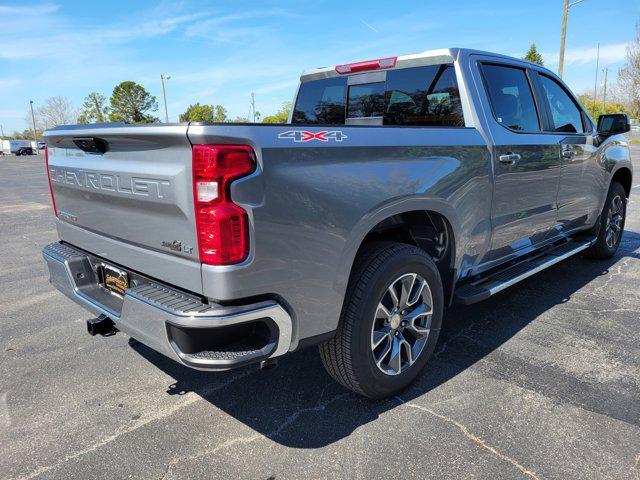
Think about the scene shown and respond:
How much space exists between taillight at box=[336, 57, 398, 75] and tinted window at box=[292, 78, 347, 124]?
0.10 m

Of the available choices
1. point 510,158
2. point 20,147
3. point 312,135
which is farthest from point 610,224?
point 20,147

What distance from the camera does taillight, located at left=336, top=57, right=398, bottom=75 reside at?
3671 mm

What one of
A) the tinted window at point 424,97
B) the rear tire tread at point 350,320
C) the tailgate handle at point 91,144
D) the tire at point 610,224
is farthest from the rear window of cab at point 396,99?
the tire at point 610,224

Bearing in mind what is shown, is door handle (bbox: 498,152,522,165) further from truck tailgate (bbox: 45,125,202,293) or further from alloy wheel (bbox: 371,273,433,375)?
truck tailgate (bbox: 45,125,202,293)

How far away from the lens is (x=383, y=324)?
2.74 metres

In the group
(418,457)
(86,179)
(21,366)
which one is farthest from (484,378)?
(21,366)

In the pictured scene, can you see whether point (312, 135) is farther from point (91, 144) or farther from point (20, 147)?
point (20, 147)

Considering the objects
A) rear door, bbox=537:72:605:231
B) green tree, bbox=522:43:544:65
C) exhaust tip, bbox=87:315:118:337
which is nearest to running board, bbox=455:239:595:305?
rear door, bbox=537:72:605:231

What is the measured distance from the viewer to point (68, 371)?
3.22 m

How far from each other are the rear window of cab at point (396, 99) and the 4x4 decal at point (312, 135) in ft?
2.63

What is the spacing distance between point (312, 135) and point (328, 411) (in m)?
1.55

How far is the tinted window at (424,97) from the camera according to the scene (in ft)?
11.0

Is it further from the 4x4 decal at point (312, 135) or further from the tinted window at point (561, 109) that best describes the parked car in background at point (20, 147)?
the 4x4 decal at point (312, 135)

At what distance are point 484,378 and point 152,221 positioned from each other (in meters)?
2.22
